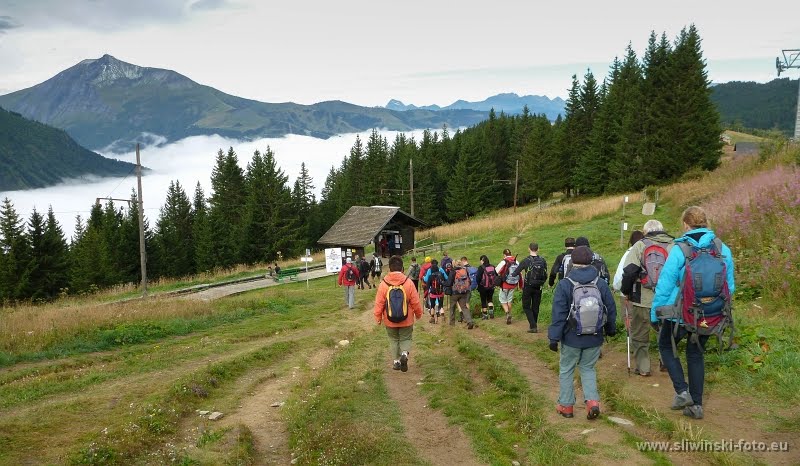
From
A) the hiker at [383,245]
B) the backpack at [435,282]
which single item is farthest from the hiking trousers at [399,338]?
the hiker at [383,245]

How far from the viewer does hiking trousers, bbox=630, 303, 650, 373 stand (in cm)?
766

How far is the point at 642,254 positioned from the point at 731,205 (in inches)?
357

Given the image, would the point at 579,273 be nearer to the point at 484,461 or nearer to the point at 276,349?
the point at 484,461

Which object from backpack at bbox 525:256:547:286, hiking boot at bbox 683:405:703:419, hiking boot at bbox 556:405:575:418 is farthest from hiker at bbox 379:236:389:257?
hiking boot at bbox 683:405:703:419

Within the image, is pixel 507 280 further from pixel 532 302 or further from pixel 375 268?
pixel 375 268

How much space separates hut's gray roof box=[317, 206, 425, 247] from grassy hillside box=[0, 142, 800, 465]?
25272 millimetres

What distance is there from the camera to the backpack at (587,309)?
6.09 m

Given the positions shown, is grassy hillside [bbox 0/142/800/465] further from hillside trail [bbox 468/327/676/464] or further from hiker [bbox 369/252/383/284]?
hiker [bbox 369/252/383/284]

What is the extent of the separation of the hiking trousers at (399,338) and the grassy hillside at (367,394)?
53cm

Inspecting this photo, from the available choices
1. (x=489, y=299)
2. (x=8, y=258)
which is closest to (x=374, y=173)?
(x=8, y=258)

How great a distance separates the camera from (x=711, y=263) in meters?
5.61

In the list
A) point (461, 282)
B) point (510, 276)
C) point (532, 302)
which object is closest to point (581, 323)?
point (532, 302)

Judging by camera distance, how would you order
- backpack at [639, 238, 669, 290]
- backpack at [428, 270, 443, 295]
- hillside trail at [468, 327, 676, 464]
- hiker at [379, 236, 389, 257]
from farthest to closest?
hiker at [379, 236, 389, 257]
backpack at [428, 270, 443, 295]
backpack at [639, 238, 669, 290]
hillside trail at [468, 327, 676, 464]

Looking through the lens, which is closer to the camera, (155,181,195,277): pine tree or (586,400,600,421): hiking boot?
(586,400,600,421): hiking boot
